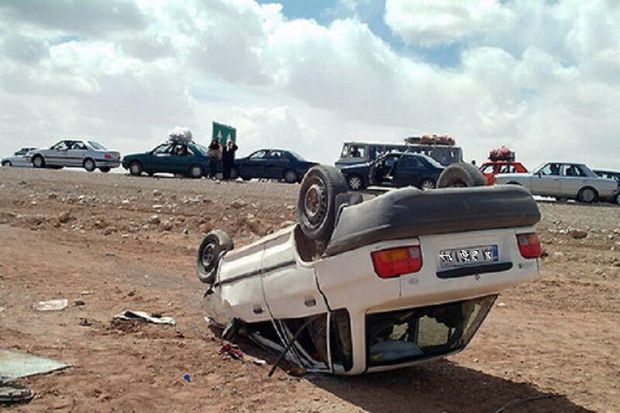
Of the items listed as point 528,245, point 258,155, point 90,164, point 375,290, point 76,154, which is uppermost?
point 258,155

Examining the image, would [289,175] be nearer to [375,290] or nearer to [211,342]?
[211,342]

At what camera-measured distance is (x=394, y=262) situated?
3.96 metres

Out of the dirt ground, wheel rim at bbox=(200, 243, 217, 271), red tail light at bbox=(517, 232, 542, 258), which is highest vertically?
red tail light at bbox=(517, 232, 542, 258)

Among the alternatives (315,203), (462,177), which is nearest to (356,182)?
(462,177)

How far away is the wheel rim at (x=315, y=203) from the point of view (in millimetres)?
4508

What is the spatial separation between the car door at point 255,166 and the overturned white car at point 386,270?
21.1 metres

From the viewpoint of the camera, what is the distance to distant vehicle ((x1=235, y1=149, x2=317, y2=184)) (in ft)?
85.7

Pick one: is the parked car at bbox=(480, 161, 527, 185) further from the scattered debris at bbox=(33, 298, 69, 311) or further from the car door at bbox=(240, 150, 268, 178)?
the scattered debris at bbox=(33, 298, 69, 311)

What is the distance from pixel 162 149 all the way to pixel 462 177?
23.0 m

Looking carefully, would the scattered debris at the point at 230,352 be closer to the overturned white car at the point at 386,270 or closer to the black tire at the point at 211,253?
A: the overturned white car at the point at 386,270

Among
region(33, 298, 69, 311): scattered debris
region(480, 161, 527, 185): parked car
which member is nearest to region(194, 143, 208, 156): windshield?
region(480, 161, 527, 185): parked car

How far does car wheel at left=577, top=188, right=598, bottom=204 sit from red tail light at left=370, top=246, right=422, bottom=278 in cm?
2129

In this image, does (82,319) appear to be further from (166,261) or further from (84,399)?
(166,261)

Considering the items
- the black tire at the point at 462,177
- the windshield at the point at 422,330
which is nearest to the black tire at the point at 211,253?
the windshield at the point at 422,330
